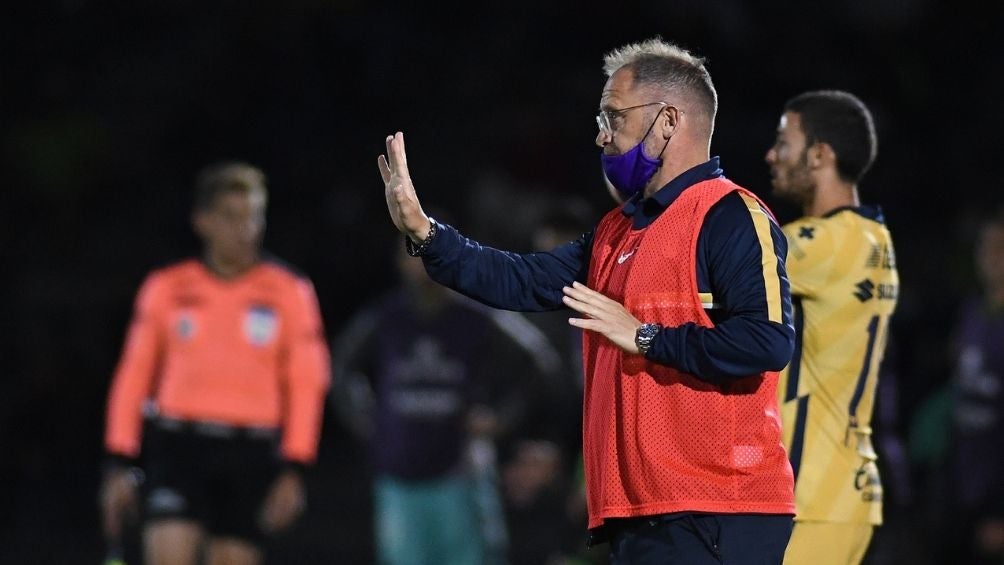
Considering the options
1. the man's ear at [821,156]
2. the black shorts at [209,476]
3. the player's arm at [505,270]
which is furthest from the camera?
the black shorts at [209,476]

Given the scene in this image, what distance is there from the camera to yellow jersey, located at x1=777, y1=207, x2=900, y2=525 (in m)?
5.09

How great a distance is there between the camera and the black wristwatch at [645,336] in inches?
161

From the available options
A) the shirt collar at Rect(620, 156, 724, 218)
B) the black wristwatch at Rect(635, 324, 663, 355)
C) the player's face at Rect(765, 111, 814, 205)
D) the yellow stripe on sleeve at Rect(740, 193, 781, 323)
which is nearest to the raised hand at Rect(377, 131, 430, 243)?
the shirt collar at Rect(620, 156, 724, 218)

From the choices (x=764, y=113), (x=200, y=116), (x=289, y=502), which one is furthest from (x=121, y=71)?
(x=289, y=502)

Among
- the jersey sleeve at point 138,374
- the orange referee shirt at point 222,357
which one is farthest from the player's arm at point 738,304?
the jersey sleeve at point 138,374

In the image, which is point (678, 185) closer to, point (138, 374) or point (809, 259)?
point (809, 259)

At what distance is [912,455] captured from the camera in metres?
10.1

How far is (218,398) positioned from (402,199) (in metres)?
3.58

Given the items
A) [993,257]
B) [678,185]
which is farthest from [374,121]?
[678,185]

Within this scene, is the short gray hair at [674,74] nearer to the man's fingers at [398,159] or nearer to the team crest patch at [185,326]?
the man's fingers at [398,159]

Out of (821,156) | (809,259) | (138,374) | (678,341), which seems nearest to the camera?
(678,341)

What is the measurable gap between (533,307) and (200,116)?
9.03 meters

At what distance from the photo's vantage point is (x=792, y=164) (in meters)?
5.39

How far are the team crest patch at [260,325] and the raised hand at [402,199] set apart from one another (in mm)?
3540
